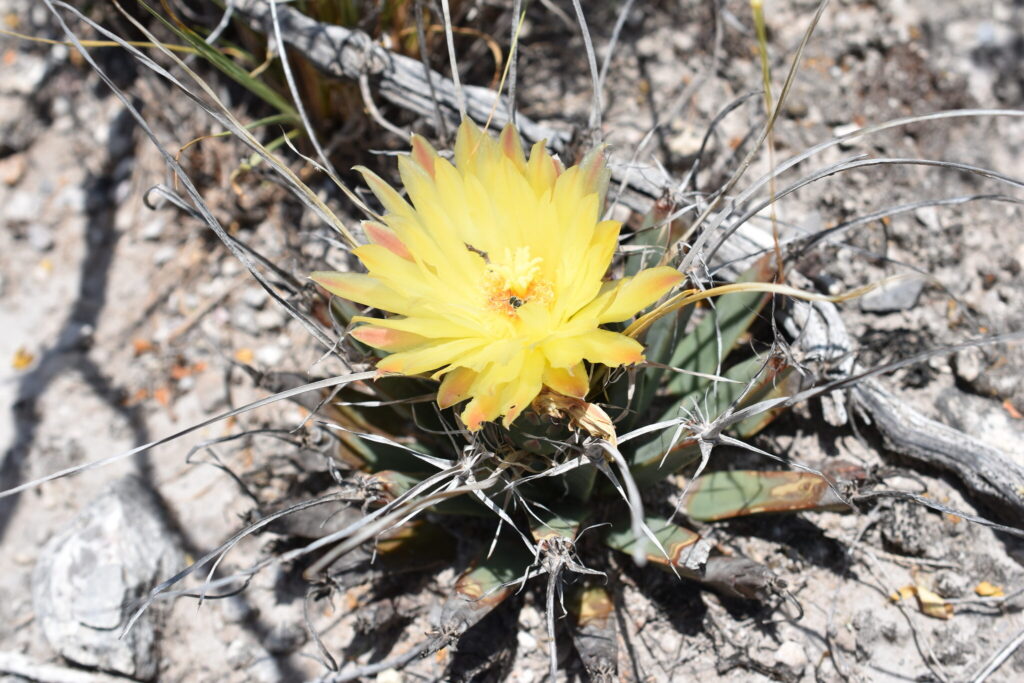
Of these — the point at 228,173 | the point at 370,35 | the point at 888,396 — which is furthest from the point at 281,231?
the point at 888,396

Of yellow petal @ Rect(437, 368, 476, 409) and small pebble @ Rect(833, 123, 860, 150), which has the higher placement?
yellow petal @ Rect(437, 368, 476, 409)

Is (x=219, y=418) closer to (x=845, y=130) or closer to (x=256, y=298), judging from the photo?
(x=256, y=298)

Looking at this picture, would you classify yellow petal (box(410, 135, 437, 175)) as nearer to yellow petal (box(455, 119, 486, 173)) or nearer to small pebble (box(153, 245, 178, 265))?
yellow petal (box(455, 119, 486, 173))

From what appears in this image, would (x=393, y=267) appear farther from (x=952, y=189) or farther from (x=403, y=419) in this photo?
(x=952, y=189)

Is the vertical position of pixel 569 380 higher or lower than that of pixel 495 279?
lower

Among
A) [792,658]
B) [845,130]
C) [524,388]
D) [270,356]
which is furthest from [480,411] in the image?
[845,130]

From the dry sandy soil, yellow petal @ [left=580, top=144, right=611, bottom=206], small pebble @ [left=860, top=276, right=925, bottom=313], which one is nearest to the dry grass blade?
yellow petal @ [left=580, top=144, right=611, bottom=206]

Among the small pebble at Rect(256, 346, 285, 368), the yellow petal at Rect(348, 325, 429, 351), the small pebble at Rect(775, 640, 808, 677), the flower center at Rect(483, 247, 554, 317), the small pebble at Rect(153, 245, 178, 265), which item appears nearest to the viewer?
the yellow petal at Rect(348, 325, 429, 351)
